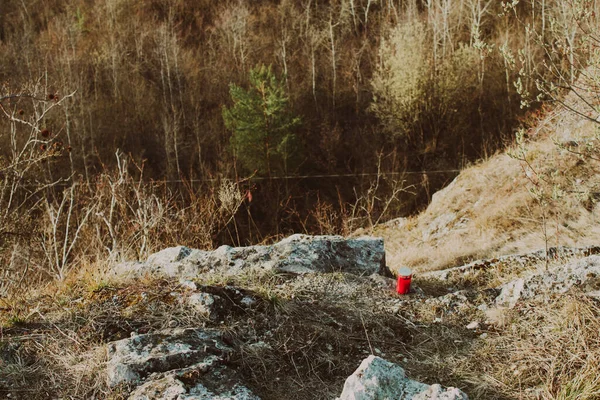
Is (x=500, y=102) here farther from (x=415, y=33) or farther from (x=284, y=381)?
(x=284, y=381)

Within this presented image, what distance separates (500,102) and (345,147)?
7772 millimetres

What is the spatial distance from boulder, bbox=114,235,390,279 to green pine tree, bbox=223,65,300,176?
57.5 feet

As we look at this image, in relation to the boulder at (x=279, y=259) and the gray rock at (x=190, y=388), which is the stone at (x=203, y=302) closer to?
the gray rock at (x=190, y=388)

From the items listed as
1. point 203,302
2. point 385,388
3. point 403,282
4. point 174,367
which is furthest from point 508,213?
point 174,367

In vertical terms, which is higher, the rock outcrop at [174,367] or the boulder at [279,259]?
the rock outcrop at [174,367]

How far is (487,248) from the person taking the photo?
7.45m

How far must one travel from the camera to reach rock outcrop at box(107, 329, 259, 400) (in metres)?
2.59

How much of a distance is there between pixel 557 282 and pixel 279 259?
6.70ft

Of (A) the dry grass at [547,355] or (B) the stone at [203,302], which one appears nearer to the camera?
(A) the dry grass at [547,355]

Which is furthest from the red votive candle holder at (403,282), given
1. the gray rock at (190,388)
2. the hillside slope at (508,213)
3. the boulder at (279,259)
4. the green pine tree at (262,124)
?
the green pine tree at (262,124)

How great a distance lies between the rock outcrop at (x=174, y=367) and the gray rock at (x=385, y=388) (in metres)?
0.56

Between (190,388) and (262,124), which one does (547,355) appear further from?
(262,124)

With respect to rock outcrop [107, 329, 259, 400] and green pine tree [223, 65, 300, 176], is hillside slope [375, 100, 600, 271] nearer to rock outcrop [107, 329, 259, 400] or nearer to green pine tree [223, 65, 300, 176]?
rock outcrop [107, 329, 259, 400]

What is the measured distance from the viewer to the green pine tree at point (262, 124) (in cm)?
2203
